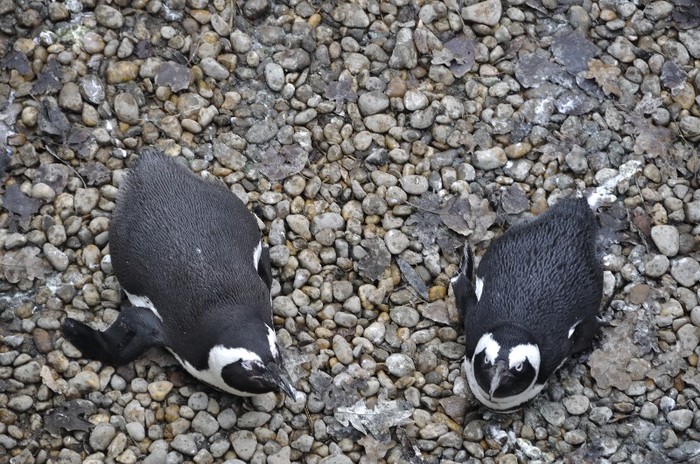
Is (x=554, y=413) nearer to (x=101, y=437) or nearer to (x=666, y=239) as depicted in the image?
(x=666, y=239)

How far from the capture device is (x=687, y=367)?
5.24 metres

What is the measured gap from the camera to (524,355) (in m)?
4.82

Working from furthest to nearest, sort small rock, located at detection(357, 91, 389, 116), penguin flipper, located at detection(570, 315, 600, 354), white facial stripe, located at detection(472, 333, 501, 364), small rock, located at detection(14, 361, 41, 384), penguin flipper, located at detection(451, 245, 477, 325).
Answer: small rock, located at detection(357, 91, 389, 116), penguin flipper, located at detection(451, 245, 477, 325), penguin flipper, located at detection(570, 315, 600, 354), small rock, located at detection(14, 361, 41, 384), white facial stripe, located at detection(472, 333, 501, 364)

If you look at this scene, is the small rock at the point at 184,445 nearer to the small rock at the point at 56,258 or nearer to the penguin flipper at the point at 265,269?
the penguin flipper at the point at 265,269

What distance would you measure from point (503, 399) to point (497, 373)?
22 centimetres

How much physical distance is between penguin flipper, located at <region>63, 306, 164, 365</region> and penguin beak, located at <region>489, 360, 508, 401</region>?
1469 millimetres

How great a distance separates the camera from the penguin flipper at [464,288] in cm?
528

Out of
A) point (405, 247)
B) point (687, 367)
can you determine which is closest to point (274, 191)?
point (405, 247)

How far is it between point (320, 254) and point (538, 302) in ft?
3.64

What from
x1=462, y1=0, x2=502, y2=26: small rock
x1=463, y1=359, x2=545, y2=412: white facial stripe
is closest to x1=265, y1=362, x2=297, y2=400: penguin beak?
x1=463, y1=359, x2=545, y2=412: white facial stripe

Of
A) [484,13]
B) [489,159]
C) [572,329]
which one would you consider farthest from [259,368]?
[484,13]

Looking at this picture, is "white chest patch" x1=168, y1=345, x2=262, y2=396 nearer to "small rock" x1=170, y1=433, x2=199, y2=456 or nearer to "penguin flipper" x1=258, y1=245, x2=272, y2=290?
"small rock" x1=170, y1=433, x2=199, y2=456

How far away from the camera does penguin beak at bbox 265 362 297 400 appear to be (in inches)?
181

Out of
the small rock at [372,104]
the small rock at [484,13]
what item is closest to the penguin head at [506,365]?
the small rock at [372,104]
